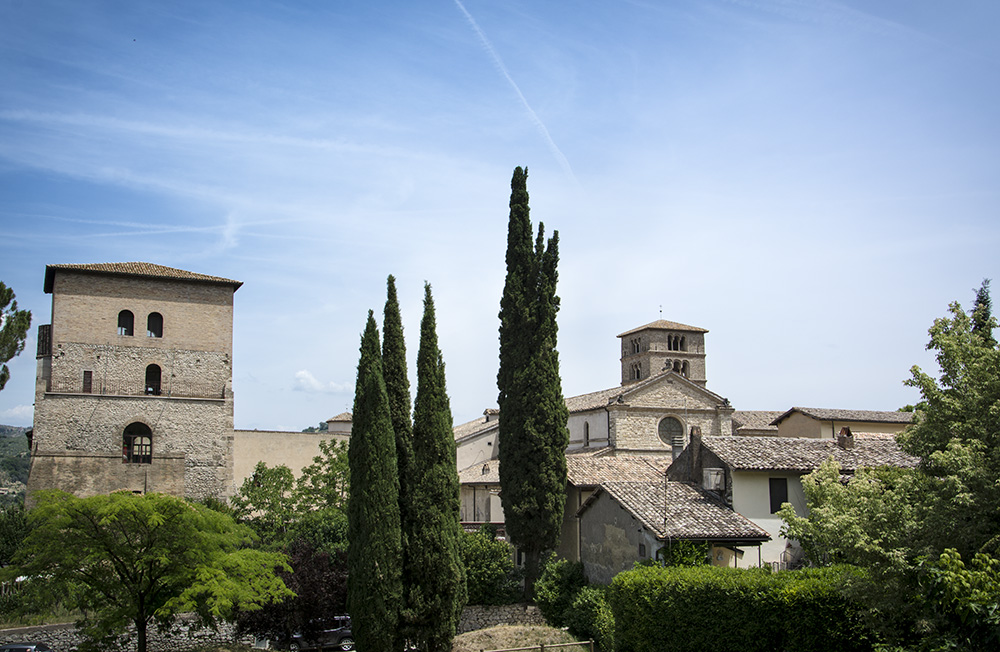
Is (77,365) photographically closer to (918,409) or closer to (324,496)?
(324,496)

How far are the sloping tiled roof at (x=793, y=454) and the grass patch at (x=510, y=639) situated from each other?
25.3ft

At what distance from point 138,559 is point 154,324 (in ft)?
75.8

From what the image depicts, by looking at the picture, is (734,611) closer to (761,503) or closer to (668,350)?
(761,503)

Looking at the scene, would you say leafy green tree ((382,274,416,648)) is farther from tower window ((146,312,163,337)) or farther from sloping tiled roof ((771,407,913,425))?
sloping tiled roof ((771,407,913,425))

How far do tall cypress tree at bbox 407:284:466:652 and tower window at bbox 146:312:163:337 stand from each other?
863 inches

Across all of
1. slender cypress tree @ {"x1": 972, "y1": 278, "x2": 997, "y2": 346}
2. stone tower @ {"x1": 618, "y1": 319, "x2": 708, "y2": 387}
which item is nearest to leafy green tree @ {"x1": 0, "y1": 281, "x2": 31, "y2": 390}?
slender cypress tree @ {"x1": 972, "y1": 278, "x2": 997, "y2": 346}

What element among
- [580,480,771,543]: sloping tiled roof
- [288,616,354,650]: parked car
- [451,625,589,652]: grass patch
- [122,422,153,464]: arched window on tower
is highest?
[122,422,153,464]: arched window on tower

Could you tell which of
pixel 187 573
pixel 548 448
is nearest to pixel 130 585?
pixel 187 573

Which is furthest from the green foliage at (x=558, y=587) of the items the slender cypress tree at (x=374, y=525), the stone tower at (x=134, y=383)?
the stone tower at (x=134, y=383)

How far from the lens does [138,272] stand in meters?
39.0

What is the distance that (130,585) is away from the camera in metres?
19.4

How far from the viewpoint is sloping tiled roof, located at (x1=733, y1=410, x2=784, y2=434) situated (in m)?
50.1

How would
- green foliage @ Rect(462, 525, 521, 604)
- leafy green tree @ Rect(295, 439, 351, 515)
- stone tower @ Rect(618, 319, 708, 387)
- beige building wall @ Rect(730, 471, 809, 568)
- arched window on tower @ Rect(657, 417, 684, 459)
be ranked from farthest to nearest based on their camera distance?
stone tower @ Rect(618, 319, 708, 387) → arched window on tower @ Rect(657, 417, 684, 459) → leafy green tree @ Rect(295, 439, 351, 515) → green foliage @ Rect(462, 525, 521, 604) → beige building wall @ Rect(730, 471, 809, 568)

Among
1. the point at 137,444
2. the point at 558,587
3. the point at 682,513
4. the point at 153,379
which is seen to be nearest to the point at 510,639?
the point at 558,587
